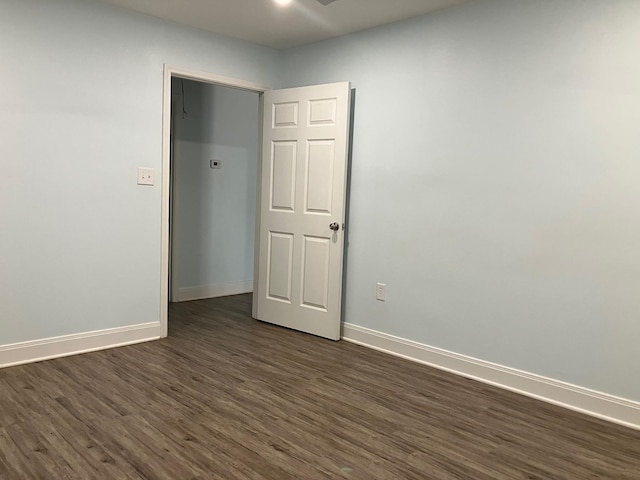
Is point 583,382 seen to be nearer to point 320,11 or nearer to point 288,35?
point 320,11

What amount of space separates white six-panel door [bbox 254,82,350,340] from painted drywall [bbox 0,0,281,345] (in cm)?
86

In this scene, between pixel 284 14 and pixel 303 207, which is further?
pixel 303 207

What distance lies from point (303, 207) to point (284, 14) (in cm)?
140

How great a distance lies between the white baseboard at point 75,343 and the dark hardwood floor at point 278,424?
0.09m

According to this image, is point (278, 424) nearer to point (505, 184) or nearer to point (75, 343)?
point (75, 343)

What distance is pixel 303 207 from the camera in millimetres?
4062

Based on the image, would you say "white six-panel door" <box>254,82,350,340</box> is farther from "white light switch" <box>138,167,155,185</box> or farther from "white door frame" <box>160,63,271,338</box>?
"white light switch" <box>138,167,155,185</box>

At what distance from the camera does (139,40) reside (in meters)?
→ 3.57

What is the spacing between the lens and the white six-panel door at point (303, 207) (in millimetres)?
3867

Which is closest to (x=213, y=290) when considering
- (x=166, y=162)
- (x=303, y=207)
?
(x=303, y=207)

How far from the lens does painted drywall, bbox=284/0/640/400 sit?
2680 mm

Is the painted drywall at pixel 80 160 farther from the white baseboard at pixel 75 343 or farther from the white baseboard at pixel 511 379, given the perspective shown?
the white baseboard at pixel 511 379

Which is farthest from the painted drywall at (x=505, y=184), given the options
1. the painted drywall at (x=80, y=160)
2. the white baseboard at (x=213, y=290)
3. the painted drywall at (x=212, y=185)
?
the white baseboard at (x=213, y=290)

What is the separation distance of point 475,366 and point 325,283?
1271 millimetres
